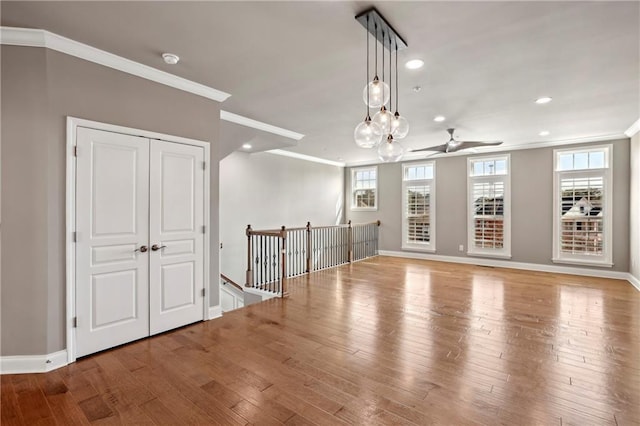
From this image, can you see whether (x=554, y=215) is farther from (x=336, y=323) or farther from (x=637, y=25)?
(x=336, y=323)

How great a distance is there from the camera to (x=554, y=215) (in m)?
6.78

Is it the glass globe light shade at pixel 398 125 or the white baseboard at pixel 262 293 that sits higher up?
the glass globe light shade at pixel 398 125

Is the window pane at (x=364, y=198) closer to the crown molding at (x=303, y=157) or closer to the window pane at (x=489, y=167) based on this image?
the crown molding at (x=303, y=157)

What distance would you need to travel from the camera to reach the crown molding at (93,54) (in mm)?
2627

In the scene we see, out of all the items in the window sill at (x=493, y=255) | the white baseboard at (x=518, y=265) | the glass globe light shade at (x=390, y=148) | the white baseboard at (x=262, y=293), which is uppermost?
the glass globe light shade at (x=390, y=148)

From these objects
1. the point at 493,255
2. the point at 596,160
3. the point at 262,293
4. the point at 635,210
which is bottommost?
the point at 262,293

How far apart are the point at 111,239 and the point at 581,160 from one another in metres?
8.44

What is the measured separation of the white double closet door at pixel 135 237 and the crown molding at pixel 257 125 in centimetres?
123

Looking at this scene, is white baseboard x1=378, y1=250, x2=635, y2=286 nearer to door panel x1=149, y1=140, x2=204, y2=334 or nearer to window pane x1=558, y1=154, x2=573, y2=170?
window pane x1=558, y1=154, x2=573, y2=170

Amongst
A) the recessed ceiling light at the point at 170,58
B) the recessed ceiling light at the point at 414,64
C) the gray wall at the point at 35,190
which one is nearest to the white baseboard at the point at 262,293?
the gray wall at the point at 35,190

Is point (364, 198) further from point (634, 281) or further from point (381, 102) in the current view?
point (381, 102)

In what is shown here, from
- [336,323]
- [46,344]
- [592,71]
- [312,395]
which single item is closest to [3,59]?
[46,344]

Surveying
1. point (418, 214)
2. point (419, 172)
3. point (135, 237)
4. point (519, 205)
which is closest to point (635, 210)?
point (519, 205)

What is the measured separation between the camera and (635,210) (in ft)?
18.4
